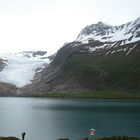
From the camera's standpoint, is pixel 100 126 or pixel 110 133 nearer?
pixel 110 133

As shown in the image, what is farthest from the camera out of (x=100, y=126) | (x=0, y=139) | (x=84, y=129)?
(x=100, y=126)

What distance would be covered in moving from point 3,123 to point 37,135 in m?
27.3

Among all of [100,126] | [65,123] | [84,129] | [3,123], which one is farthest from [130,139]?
[3,123]

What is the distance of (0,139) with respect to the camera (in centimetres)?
5503

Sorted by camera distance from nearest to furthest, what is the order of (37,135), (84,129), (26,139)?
(26,139)
(37,135)
(84,129)

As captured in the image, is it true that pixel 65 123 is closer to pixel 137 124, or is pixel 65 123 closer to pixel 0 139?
pixel 137 124

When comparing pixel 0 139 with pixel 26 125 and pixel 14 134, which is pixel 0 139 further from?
pixel 26 125

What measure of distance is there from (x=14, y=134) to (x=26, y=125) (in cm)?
1715

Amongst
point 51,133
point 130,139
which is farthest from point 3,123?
point 130,139

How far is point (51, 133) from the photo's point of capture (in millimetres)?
79438

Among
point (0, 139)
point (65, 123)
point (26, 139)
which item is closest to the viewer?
point (0, 139)

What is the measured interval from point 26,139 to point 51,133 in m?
10.5

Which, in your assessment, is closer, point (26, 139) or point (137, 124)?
point (26, 139)

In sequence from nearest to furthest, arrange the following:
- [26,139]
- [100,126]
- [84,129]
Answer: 1. [26,139]
2. [84,129]
3. [100,126]
